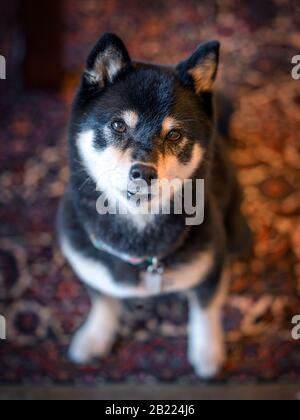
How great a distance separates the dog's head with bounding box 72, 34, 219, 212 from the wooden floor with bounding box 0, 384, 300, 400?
2.13 ft

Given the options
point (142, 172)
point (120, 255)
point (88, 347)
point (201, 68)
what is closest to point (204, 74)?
point (201, 68)

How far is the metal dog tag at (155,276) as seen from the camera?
1218 mm

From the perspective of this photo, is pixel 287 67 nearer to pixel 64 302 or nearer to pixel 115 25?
pixel 115 25

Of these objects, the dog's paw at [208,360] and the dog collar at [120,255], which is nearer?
the dog collar at [120,255]

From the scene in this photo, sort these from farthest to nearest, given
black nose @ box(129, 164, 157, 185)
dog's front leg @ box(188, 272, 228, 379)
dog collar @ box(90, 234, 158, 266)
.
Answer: dog's front leg @ box(188, 272, 228, 379)
dog collar @ box(90, 234, 158, 266)
black nose @ box(129, 164, 157, 185)

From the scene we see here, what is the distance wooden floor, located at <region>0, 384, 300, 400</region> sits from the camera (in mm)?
1396

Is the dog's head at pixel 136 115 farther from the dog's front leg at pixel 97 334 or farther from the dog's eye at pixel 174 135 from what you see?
the dog's front leg at pixel 97 334

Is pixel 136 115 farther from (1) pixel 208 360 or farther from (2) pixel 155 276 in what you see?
(1) pixel 208 360

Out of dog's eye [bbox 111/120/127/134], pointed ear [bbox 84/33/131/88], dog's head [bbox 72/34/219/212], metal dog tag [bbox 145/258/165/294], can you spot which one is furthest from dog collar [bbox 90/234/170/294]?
pointed ear [bbox 84/33/131/88]

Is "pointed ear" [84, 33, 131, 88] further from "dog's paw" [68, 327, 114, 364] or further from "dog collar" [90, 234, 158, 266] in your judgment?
"dog's paw" [68, 327, 114, 364]

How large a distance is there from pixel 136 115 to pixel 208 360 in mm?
782

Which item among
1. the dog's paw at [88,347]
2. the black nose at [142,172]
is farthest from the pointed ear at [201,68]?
the dog's paw at [88,347]
